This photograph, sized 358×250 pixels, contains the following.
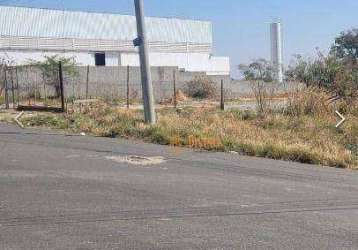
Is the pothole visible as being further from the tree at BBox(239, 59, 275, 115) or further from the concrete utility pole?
the tree at BBox(239, 59, 275, 115)

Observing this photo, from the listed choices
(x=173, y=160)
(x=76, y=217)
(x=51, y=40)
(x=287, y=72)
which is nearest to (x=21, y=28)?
(x=51, y=40)

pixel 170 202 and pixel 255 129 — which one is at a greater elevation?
pixel 255 129

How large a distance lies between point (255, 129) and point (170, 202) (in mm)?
9933

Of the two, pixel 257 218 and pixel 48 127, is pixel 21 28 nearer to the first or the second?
pixel 48 127

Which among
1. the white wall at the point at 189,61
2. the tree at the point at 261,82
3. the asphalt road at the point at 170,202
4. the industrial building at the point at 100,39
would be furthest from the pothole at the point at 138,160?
the white wall at the point at 189,61

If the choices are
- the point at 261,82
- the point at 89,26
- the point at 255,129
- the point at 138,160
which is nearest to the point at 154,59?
the point at 89,26

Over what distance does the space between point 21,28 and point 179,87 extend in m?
20.7

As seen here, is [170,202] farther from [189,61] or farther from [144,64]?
[189,61]

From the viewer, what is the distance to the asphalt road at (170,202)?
6.36 meters

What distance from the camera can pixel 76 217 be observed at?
712 centimetres

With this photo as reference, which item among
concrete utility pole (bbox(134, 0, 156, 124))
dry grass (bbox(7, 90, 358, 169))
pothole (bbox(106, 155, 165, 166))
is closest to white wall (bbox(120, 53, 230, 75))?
dry grass (bbox(7, 90, 358, 169))

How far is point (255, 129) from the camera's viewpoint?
698 inches

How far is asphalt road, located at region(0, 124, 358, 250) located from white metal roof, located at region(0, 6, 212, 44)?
45.7m

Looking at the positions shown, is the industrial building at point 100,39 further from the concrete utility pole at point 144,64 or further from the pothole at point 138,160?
the pothole at point 138,160
